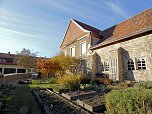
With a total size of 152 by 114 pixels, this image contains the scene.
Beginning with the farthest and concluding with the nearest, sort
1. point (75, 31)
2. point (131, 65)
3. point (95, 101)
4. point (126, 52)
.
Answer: point (75, 31), point (126, 52), point (131, 65), point (95, 101)

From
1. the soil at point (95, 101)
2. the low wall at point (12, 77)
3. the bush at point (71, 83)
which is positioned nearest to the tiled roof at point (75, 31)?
the low wall at point (12, 77)

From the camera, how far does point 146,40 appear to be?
15.9 meters

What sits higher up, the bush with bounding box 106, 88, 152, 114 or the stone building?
the stone building

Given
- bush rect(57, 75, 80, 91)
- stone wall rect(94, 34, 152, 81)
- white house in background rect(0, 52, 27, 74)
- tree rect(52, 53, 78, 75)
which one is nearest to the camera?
bush rect(57, 75, 80, 91)

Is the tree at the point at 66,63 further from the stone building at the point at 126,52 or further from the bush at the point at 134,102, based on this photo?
the bush at the point at 134,102

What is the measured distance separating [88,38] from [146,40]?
10.4m

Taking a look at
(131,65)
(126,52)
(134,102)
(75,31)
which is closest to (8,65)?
(75,31)

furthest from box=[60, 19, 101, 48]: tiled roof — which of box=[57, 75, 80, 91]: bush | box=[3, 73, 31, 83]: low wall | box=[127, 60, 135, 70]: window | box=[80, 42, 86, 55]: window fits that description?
box=[57, 75, 80, 91]: bush

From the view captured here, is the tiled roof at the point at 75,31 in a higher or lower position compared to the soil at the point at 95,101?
higher

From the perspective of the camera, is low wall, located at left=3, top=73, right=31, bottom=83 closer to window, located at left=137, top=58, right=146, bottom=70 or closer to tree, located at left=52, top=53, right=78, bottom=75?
tree, located at left=52, top=53, right=78, bottom=75

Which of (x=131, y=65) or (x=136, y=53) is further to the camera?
(x=131, y=65)

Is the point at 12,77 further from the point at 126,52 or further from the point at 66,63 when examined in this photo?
the point at 126,52

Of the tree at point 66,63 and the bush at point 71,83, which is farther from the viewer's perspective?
the tree at point 66,63

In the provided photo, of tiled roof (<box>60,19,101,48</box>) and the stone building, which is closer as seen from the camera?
the stone building
